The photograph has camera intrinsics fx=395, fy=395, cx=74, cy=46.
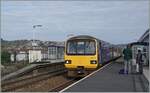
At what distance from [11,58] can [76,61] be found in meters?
26.4

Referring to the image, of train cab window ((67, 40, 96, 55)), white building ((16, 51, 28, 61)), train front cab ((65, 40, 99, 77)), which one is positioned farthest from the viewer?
white building ((16, 51, 28, 61))

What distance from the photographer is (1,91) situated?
1725 centimetres

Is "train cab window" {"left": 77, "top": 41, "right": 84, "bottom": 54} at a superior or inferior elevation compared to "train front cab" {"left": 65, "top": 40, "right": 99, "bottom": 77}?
superior

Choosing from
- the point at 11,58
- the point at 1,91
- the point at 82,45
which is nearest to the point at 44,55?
the point at 11,58

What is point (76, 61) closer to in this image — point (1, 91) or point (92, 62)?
point (92, 62)

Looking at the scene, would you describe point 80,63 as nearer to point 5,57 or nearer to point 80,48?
point 80,48

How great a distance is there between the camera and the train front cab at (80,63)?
24156 mm

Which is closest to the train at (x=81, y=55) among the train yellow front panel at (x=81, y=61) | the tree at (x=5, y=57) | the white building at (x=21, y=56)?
the train yellow front panel at (x=81, y=61)

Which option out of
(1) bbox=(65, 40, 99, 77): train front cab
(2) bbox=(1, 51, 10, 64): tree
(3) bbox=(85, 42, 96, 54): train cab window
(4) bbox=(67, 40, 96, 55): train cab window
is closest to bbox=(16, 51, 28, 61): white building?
(2) bbox=(1, 51, 10, 64): tree

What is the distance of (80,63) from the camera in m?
24.2

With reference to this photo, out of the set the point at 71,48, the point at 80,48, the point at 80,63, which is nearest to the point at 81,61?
the point at 80,63

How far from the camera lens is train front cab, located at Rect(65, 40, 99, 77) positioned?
24156 millimetres

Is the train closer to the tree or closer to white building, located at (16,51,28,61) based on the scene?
the tree

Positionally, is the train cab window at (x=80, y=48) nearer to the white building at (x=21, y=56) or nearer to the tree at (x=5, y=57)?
the tree at (x=5, y=57)
